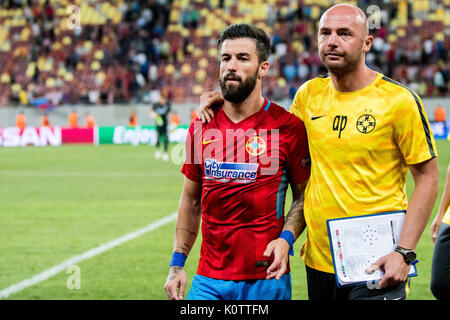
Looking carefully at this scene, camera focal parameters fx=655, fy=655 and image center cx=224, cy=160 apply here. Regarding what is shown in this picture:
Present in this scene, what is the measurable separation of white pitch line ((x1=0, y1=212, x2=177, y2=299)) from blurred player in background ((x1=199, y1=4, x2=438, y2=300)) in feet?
11.9

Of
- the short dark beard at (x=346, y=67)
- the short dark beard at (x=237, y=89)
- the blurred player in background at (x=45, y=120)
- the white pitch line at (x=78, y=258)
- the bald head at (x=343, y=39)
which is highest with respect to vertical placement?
the bald head at (x=343, y=39)

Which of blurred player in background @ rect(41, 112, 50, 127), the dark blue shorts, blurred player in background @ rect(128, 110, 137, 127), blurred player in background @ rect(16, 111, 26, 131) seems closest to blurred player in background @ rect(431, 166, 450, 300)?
the dark blue shorts

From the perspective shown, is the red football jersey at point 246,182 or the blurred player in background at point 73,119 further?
the blurred player in background at point 73,119

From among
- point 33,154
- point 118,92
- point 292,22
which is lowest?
point 33,154

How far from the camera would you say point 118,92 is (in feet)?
102

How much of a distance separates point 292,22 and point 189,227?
29.9 metres

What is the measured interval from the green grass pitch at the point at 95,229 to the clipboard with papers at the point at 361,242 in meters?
2.57

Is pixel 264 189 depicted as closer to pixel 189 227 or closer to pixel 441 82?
pixel 189 227

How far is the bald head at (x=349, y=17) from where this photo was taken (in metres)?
3.16

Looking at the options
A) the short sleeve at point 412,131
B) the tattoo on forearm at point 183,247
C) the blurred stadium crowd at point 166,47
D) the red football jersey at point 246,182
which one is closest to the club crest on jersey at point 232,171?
the red football jersey at point 246,182

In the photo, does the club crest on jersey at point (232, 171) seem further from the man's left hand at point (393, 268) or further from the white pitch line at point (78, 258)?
the white pitch line at point (78, 258)

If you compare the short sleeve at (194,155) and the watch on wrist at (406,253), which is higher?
the short sleeve at (194,155)

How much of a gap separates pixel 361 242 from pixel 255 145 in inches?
28.3
